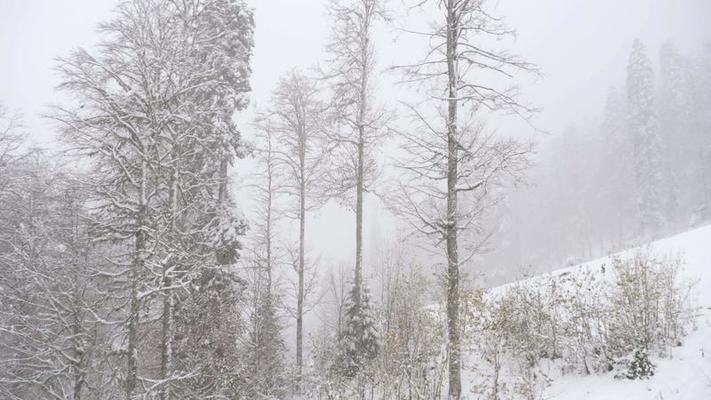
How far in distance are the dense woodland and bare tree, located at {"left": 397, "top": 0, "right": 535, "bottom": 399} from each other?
0.14 ft

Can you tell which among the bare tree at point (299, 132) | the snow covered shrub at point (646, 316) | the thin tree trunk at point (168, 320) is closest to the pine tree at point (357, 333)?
the bare tree at point (299, 132)

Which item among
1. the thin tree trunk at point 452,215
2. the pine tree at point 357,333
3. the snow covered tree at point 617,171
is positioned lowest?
the pine tree at point 357,333

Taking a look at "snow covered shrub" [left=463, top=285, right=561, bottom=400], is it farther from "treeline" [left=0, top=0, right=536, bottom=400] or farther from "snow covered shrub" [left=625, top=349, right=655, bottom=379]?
"snow covered shrub" [left=625, top=349, right=655, bottom=379]

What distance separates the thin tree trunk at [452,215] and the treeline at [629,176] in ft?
78.8

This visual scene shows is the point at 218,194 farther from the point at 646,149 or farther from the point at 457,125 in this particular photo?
the point at 646,149

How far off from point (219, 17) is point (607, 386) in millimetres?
13617

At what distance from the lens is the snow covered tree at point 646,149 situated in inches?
1316

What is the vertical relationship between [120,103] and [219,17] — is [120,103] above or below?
below

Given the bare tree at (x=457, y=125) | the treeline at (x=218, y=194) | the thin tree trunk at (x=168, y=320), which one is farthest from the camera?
the thin tree trunk at (x=168, y=320)

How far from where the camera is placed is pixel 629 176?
40.3 m

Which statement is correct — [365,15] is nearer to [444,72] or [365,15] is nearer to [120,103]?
[444,72]

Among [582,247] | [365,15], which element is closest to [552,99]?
[582,247]

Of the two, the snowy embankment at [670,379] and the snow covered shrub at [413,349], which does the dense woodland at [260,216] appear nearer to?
the snow covered shrub at [413,349]

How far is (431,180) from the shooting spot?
9008mm
